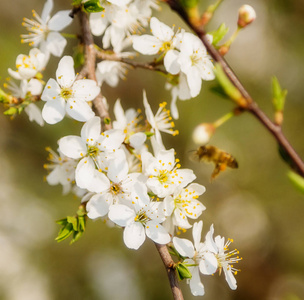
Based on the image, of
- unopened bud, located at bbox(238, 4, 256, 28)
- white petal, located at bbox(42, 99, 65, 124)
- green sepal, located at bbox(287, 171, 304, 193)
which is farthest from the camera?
white petal, located at bbox(42, 99, 65, 124)

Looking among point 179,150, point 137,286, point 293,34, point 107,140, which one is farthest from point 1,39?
point 107,140

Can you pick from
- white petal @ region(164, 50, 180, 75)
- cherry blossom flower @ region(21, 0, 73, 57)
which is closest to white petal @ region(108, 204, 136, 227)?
white petal @ region(164, 50, 180, 75)

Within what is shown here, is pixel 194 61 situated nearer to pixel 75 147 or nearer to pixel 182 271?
pixel 75 147

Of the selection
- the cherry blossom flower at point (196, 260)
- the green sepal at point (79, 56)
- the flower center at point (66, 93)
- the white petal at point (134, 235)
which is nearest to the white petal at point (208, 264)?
the cherry blossom flower at point (196, 260)

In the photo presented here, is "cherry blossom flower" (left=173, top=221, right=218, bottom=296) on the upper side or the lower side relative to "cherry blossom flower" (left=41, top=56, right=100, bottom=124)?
lower

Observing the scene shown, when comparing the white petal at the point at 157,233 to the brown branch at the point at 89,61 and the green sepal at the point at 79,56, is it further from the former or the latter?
the green sepal at the point at 79,56

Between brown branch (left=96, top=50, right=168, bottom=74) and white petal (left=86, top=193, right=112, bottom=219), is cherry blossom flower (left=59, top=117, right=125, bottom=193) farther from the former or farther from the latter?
brown branch (left=96, top=50, right=168, bottom=74)

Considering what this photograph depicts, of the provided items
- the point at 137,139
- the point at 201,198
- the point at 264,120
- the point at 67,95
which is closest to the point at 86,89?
the point at 67,95
